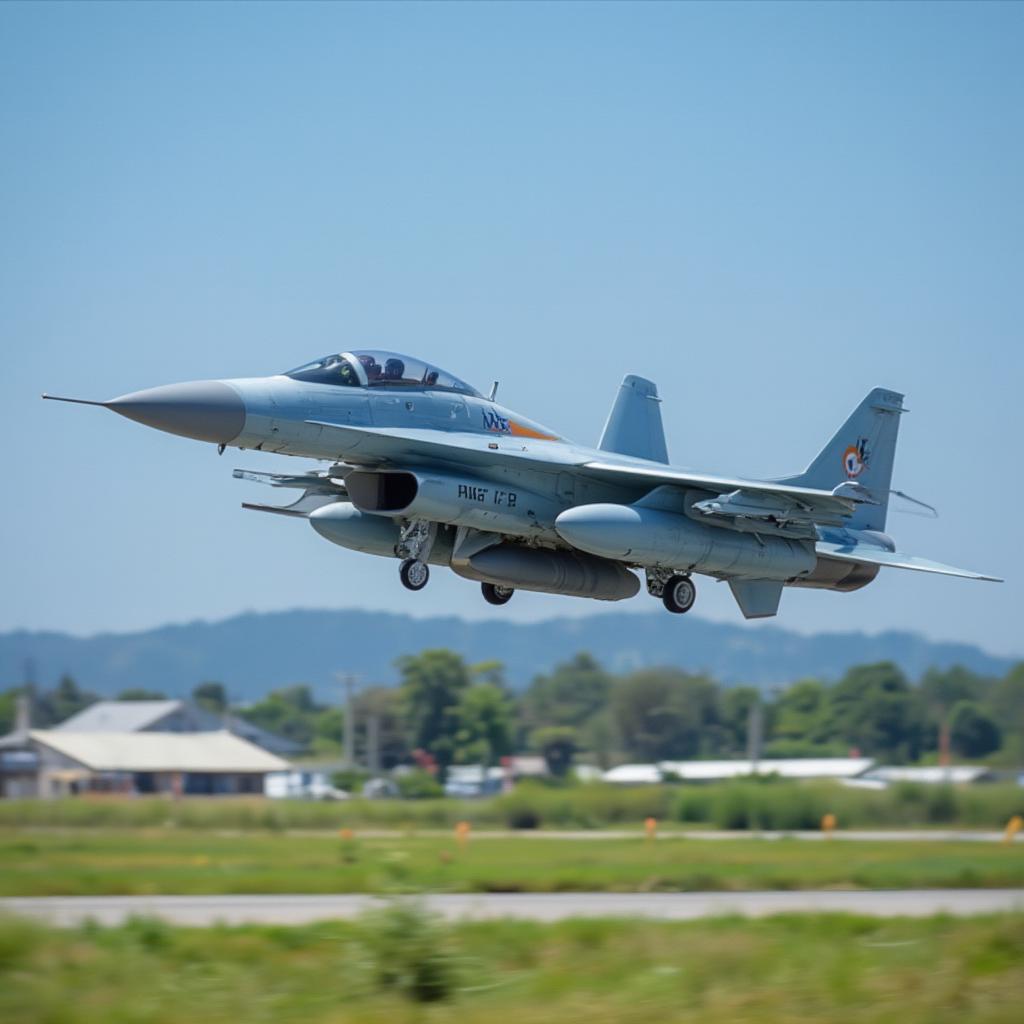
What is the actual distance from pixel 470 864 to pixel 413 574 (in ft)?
41.8

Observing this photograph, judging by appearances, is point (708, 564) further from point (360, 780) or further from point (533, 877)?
point (360, 780)

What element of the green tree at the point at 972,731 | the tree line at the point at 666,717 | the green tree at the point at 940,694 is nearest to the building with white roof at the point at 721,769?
the tree line at the point at 666,717

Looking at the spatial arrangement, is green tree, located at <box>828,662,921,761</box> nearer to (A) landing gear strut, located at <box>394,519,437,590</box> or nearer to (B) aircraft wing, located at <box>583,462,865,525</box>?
(B) aircraft wing, located at <box>583,462,865,525</box>

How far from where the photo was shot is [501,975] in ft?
42.0

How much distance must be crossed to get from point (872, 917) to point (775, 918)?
1.46m

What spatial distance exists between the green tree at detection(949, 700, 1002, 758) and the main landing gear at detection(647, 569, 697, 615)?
Answer: 53.0 m

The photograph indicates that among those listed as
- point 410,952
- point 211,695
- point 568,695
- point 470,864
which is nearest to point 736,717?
point 568,695

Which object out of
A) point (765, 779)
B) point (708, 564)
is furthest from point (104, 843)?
point (765, 779)

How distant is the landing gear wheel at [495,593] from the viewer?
18781 mm

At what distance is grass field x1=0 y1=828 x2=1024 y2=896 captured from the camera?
23.4m

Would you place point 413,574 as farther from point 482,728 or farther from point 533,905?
point 482,728

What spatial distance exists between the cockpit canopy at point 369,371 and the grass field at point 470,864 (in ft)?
20.0

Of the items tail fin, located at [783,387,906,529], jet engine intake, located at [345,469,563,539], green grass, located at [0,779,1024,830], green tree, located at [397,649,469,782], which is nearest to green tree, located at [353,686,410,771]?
green tree, located at [397,649,469,782]

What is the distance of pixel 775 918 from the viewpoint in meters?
17.3
